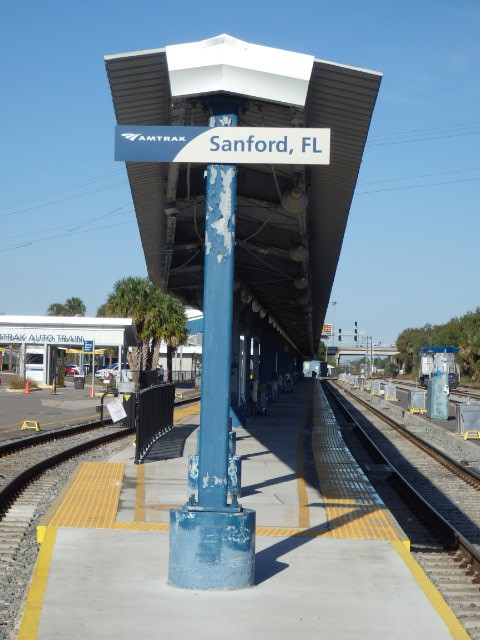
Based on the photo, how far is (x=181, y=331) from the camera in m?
62.1

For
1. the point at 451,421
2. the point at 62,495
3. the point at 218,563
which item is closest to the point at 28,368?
the point at 451,421

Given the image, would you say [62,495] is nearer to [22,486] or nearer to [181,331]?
[22,486]

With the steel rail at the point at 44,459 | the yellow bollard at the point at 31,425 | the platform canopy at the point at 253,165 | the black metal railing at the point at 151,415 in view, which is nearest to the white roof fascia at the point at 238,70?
the platform canopy at the point at 253,165

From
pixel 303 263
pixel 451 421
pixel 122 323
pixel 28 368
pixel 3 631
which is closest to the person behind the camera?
pixel 3 631

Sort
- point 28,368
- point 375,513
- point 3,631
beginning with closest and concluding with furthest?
point 3,631 < point 375,513 < point 28,368

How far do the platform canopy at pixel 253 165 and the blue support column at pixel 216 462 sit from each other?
1185 mm

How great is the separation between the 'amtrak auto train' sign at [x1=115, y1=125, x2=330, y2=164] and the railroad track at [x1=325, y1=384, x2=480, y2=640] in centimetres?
408

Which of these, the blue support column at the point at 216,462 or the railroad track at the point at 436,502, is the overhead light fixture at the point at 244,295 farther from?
the blue support column at the point at 216,462

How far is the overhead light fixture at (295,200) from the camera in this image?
39.4ft

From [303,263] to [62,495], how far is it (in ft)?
23.4

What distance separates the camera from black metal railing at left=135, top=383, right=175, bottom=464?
16.5m

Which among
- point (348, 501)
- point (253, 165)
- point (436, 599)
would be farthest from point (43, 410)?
point (436, 599)

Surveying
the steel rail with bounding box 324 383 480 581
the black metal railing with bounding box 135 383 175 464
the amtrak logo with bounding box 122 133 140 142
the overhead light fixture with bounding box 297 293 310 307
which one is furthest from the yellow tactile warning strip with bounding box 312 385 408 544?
the overhead light fixture with bounding box 297 293 310 307

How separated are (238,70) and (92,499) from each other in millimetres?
6088
